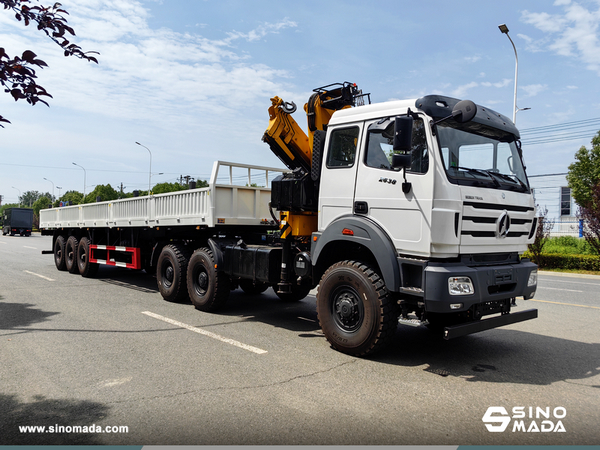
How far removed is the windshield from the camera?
5074mm

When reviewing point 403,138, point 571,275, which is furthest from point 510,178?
point 571,275

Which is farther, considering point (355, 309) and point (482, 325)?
point (355, 309)

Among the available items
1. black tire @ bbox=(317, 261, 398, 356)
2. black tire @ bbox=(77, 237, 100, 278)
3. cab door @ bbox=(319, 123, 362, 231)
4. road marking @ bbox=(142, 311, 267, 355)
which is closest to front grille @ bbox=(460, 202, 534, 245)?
black tire @ bbox=(317, 261, 398, 356)

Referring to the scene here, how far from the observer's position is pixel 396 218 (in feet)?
17.1

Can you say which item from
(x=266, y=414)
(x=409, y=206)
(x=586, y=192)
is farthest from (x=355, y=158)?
(x=586, y=192)

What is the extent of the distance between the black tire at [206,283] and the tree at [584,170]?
38.3 meters

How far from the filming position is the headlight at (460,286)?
473cm

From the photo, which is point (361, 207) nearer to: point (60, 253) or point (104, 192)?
point (60, 253)

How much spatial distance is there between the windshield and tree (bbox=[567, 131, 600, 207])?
123ft

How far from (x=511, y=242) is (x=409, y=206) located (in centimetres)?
145

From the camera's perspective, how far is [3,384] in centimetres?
446

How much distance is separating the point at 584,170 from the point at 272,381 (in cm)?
4221

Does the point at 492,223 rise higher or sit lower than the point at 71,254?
higher

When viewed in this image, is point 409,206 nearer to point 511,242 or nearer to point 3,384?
point 511,242
